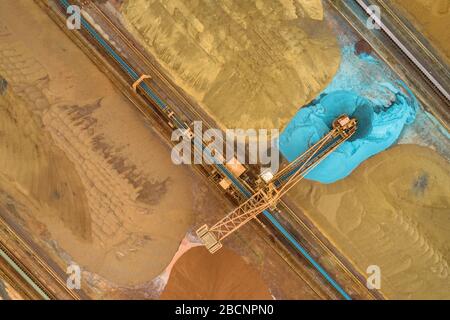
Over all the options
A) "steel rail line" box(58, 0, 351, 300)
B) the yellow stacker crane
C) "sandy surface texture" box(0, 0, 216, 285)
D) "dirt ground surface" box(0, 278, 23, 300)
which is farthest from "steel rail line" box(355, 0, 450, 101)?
"dirt ground surface" box(0, 278, 23, 300)

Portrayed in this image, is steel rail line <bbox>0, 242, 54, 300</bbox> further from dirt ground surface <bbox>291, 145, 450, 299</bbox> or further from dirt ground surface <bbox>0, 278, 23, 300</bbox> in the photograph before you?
dirt ground surface <bbox>291, 145, 450, 299</bbox>

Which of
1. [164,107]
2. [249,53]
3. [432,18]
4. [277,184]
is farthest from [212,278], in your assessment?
[432,18]

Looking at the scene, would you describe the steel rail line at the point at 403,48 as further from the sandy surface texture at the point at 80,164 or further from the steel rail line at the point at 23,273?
the steel rail line at the point at 23,273

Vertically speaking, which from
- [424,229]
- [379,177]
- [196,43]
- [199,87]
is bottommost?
[424,229]

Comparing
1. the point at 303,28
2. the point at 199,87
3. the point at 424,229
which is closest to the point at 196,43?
the point at 199,87

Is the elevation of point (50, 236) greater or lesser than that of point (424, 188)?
lesser

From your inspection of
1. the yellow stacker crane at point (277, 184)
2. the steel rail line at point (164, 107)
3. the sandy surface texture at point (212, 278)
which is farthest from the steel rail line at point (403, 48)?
the sandy surface texture at point (212, 278)
